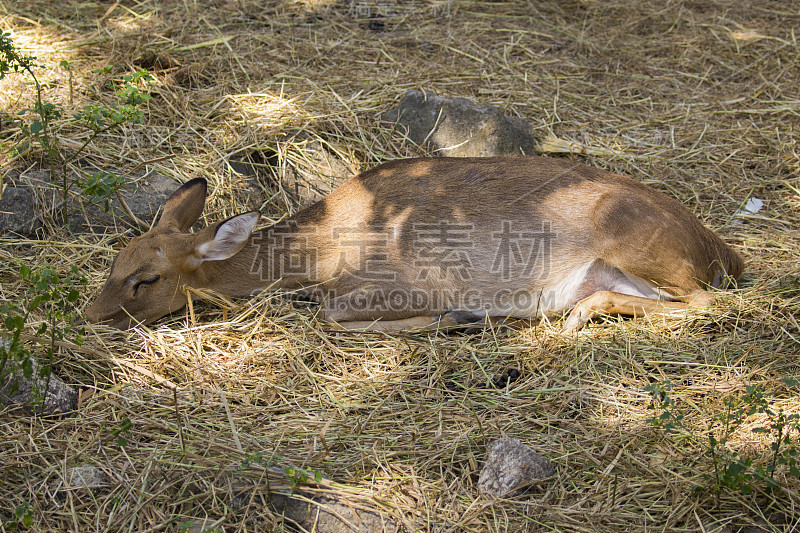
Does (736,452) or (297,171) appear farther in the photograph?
(297,171)

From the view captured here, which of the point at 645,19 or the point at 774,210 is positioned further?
the point at 645,19

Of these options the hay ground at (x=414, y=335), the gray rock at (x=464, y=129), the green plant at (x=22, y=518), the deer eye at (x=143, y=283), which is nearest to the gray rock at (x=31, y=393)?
the hay ground at (x=414, y=335)

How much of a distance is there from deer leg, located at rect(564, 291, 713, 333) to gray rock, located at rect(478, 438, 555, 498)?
1489 millimetres

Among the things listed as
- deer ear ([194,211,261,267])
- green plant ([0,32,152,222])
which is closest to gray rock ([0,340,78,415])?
deer ear ([194,211,261,267])

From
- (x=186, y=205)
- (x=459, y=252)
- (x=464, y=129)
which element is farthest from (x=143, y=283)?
(x=464, y=129)

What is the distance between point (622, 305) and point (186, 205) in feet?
9.86

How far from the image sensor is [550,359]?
4199mm

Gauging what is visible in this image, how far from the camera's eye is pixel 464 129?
6.13 m

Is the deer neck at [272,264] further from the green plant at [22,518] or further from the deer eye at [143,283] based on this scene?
the green plant at [22,518]

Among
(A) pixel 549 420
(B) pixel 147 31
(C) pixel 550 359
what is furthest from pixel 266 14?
(A) pixel 549 420

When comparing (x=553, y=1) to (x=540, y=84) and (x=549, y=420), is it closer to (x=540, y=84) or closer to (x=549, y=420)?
(x=540, y=84)

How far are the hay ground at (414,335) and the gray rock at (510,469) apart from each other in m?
0.07

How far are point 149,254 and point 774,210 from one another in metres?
4.72

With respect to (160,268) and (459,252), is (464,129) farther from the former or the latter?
(160,268)
